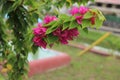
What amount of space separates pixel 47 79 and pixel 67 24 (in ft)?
19.1

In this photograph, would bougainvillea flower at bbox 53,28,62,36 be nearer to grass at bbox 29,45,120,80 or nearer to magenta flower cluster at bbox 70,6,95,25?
magenta flower cluster at bbox 70,6,95,25

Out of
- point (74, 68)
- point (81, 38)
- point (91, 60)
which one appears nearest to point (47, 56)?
point (74, 68)

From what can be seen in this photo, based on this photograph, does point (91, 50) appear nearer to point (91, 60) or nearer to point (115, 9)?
point (91, 60)

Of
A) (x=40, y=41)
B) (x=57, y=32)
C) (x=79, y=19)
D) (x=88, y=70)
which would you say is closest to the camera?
(x=79, y=19)

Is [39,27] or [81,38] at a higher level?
[39,27]

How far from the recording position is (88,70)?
27.9ft

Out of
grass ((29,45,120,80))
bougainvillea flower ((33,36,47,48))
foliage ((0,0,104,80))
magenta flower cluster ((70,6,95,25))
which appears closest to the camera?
magenta flower cluster ((70,6,95,25))

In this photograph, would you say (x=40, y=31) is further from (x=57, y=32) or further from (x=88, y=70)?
(x=88, y=70)

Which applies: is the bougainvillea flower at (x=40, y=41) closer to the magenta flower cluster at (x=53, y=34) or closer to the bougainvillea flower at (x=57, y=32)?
the magenta flower cluster at (x=53, y=34)

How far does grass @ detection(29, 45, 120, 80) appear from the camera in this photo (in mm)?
7840

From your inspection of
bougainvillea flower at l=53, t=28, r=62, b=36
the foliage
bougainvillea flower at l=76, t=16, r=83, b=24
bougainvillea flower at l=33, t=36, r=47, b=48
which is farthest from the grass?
bougainvillea flower at l=76, t=16, r=83, b=24

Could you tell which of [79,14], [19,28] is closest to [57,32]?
[79,14]

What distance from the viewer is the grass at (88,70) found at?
25.7 feet

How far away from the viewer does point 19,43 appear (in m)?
2.35
